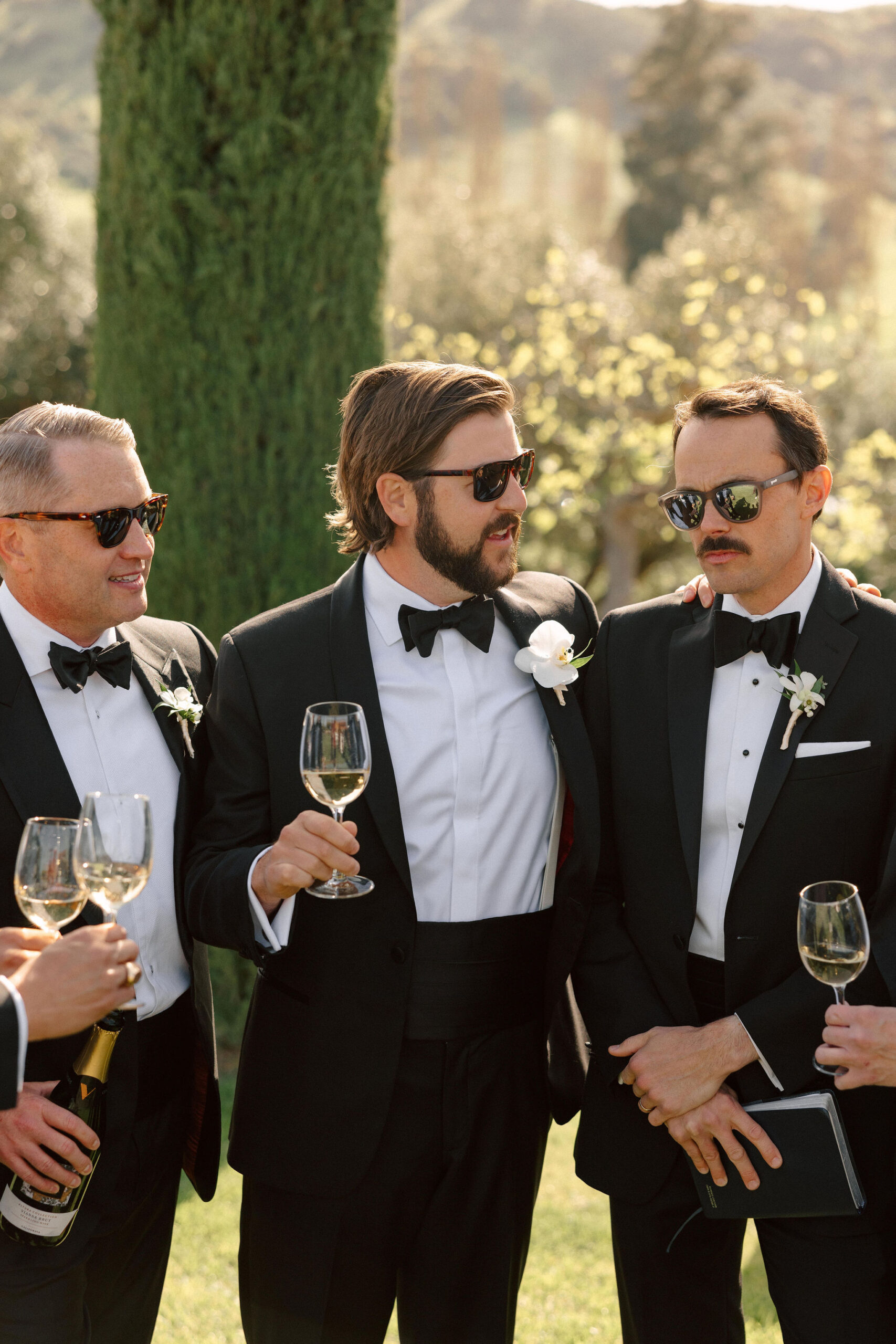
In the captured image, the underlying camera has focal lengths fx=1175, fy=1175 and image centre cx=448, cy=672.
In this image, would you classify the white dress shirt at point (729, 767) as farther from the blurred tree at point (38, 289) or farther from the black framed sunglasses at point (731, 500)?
the blurred tree at point (38, 289)

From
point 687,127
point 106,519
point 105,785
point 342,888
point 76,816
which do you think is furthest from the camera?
→ point 687,127

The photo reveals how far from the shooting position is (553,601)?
3.85m

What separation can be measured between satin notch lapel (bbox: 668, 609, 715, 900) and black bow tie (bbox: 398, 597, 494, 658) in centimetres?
55

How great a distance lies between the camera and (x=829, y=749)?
3086 millimetres

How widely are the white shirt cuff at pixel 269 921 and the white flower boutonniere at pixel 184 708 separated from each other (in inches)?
20.5

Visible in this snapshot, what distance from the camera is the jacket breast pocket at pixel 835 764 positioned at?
3.08 m

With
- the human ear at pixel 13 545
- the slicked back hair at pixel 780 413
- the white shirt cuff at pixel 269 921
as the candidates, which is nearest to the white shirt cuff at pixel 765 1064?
the white shirt cuff at pixel 269 921

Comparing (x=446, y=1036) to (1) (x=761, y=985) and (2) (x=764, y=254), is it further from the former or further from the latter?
(2) (x=764, y=254)

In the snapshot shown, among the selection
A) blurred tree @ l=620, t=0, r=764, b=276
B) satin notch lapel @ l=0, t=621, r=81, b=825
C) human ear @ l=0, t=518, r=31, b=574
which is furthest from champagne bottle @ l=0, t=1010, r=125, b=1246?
blurred tree @ l=620, t=0, r=764, b=276

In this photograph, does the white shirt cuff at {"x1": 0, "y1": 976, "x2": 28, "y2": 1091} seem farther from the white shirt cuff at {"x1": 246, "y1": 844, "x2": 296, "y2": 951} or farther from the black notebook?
the black notebook

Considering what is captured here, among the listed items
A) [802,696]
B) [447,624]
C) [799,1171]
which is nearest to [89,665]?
[447,624]

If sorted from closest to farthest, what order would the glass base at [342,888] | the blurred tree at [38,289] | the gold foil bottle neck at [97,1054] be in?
the glass base at [342,888], the gold foil bottle neck at [97,1054], the blurred tree at [38,289]

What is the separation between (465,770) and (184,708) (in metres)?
0.82

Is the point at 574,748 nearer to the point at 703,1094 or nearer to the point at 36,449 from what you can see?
the point at 703,1094
